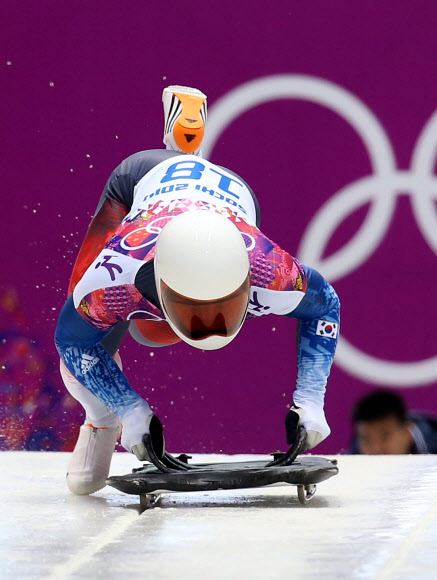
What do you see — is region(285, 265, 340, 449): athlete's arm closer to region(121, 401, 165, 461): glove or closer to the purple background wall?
region(121, 401, 165, 461): glove

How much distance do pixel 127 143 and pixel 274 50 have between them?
0.84 metres

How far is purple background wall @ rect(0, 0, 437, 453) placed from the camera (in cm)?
554

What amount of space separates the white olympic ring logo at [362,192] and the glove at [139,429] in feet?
7.57

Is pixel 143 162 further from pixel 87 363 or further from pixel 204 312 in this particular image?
pixel 204 312

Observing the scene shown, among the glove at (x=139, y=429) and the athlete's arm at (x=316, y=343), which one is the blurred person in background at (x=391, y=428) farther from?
the glove at (x=139, y=429)

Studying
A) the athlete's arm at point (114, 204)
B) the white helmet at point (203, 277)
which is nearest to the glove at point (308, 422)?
the white helmet at point (203, 277)

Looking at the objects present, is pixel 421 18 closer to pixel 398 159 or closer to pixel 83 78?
pixel 398 159

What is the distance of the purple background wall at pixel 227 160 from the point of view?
218 inches

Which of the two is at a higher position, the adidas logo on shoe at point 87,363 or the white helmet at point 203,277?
the white helmet at point 203,277

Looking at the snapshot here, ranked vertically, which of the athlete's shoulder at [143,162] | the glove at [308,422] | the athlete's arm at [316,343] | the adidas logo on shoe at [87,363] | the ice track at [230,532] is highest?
the athlete's shoulder at [143,162]

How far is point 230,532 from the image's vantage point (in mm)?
2846

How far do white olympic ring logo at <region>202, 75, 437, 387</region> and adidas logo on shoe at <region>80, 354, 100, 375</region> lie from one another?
2308 mm

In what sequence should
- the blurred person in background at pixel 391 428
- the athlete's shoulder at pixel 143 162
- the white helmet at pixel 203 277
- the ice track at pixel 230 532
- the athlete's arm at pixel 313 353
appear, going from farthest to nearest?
the blurred person in background at pixel 391 428 < the athlete's shoulder at pixel 143 162 < the athlete's arm at pixel 313 353 < the white helmet at pixel 203 277 < the ice track at pixel 230 532

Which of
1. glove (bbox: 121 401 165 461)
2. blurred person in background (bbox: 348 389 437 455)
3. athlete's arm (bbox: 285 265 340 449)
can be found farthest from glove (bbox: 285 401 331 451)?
blurred person in background (bbox: 348 389 437 455)
